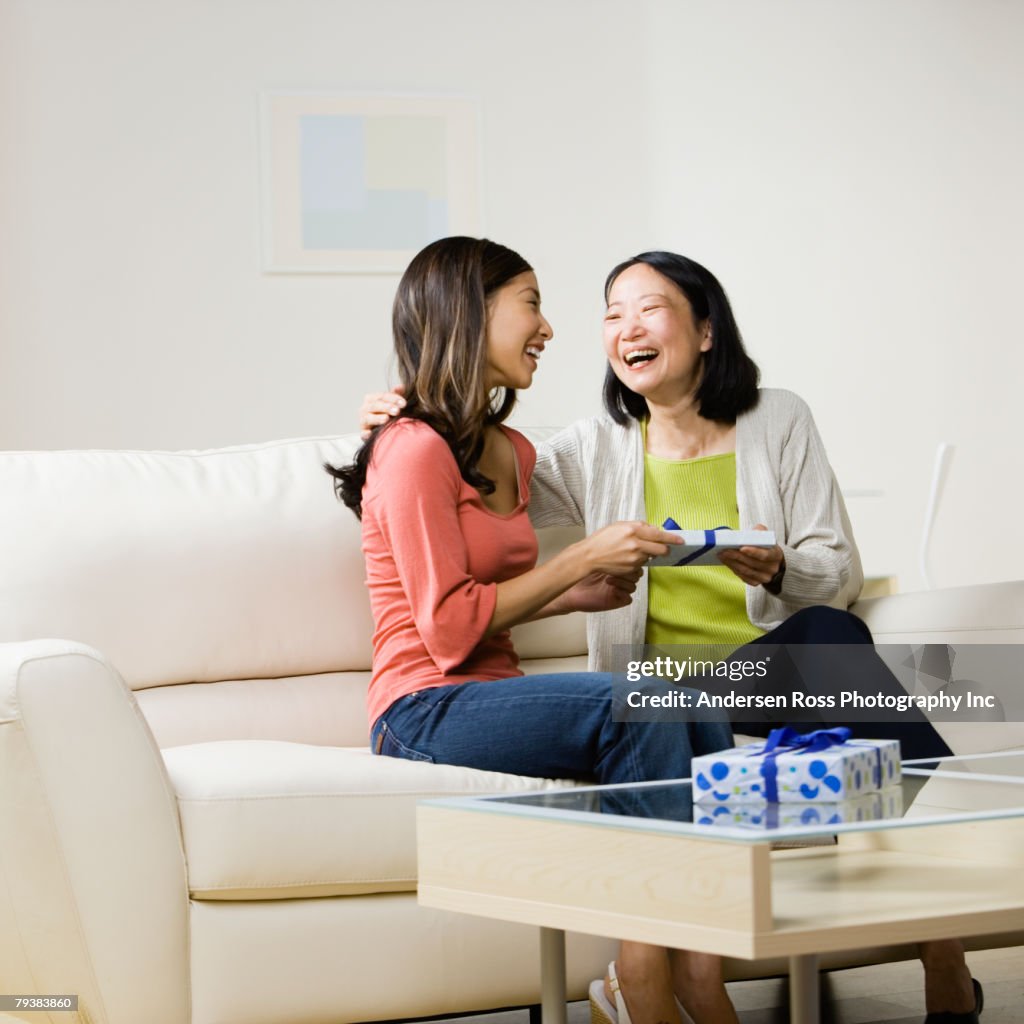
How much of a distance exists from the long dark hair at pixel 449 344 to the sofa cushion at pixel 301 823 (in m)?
0.49

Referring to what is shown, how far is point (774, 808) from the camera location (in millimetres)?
1157

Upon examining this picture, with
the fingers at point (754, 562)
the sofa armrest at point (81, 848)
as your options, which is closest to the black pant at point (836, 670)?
the fingers at point (754, 562)

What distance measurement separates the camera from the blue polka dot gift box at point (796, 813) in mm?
1086

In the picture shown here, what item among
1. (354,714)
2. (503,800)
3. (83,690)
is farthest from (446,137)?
(503,800)

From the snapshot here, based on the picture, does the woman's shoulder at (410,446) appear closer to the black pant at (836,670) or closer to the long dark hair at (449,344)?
the long dark hair at (449,344)

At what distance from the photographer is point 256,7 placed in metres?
4.31

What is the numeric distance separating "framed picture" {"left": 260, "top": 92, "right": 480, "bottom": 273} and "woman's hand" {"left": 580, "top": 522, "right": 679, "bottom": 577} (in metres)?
2.59

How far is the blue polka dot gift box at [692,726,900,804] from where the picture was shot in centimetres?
117

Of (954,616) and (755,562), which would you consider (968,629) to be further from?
(755,562)

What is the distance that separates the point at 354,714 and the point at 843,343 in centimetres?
290

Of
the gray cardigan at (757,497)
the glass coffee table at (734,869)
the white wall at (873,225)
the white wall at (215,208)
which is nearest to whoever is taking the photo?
the glass coffee table at (734,869)

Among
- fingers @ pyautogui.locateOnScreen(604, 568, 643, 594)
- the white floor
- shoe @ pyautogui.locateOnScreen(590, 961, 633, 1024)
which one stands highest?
fingers @ pyautogui.locateOnScreen(604, 568, 643, 594)

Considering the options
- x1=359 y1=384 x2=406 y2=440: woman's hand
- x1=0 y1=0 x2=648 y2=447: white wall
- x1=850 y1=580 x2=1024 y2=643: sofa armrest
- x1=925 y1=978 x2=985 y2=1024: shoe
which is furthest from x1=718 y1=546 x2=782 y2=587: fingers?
x1=0 y1=0 x2=648 y2=447: white wall

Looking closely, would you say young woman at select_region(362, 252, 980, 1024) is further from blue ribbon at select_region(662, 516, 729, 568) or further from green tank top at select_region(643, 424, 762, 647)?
blue ribbon at select_region(662, 516, 729, 568)
